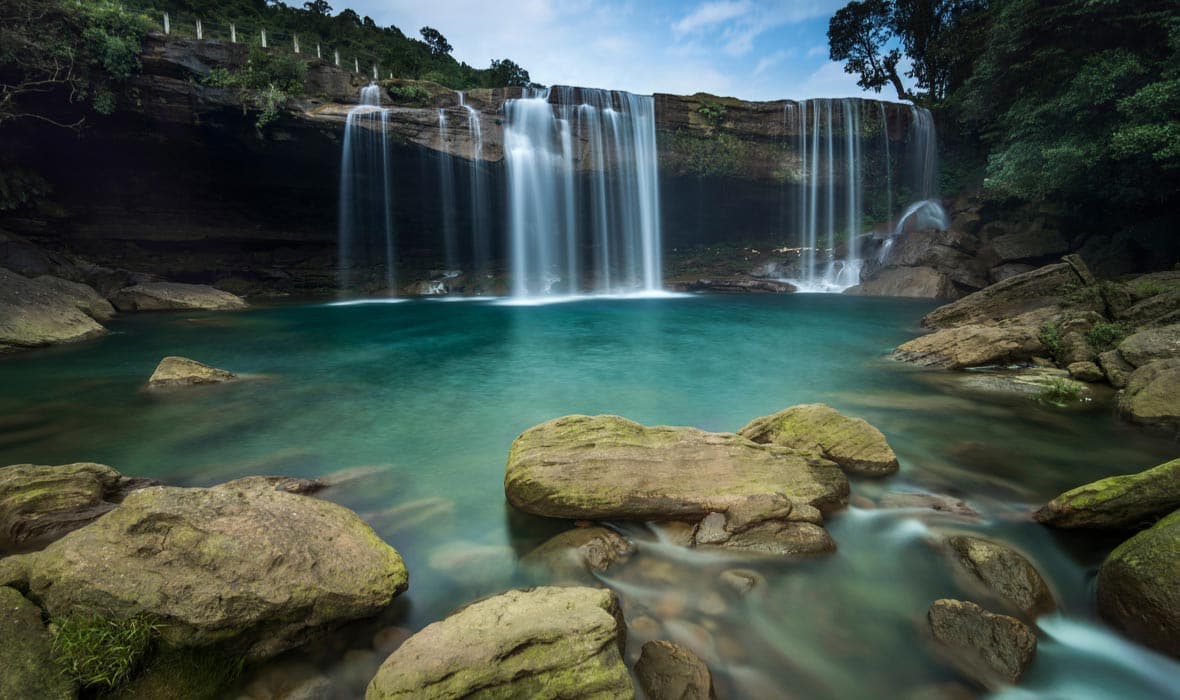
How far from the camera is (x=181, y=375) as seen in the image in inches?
347

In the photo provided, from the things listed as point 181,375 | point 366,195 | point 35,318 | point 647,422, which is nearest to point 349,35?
point 366,195

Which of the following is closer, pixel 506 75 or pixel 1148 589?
pixel 1148 589

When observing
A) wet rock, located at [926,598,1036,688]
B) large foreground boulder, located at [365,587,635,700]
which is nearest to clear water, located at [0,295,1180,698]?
wet rock, located at [926,598,1036,688]

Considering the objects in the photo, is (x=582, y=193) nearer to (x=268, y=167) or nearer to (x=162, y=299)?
(x=268, y=167)

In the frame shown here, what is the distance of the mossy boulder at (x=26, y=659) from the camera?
7.47ft

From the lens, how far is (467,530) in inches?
170

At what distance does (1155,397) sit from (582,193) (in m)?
23.1

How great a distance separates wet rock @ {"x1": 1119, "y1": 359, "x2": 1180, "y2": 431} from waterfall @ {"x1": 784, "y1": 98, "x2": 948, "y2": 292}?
68.8ft

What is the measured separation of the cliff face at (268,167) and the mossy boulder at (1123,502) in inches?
892

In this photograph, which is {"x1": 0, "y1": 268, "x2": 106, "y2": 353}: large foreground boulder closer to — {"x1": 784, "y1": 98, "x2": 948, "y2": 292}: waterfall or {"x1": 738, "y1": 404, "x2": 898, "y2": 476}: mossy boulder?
{"x1": 738, "y1": 404, "x2": 898, "y2": 476}: mossy boulder

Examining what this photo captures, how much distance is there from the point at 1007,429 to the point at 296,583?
7699 millimetres

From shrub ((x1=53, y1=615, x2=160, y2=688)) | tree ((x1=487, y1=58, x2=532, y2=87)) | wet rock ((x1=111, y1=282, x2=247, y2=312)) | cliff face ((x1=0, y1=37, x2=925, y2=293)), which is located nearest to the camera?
shrub ((x1=53, y1=615, x2=160, y2=688))

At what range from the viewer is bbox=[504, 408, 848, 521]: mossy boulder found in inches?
167

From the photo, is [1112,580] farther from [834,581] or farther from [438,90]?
[438,90]
